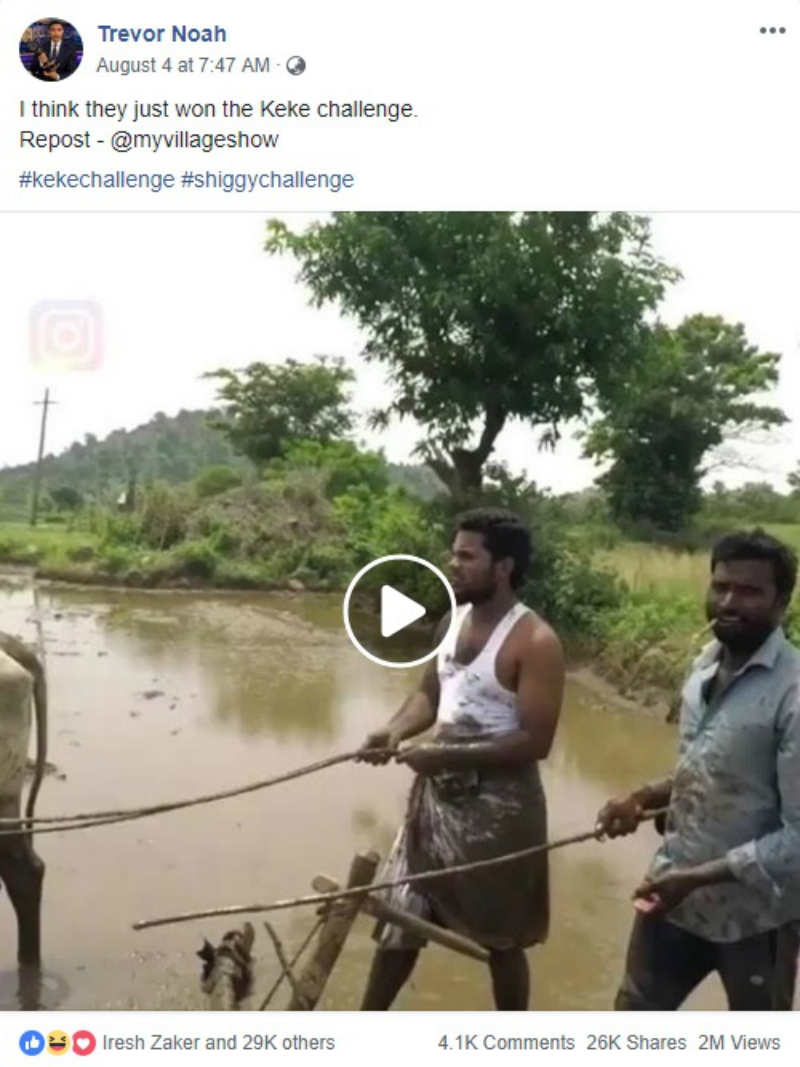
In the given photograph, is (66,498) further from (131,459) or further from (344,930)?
(344,930)

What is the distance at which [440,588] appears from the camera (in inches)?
106

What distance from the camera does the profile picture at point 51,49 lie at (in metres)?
2.30

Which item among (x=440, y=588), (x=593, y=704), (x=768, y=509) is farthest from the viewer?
(x=593, y=704)

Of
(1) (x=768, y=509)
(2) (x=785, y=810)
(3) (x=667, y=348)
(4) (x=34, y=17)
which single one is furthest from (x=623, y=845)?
(4) (x=34, y=17)

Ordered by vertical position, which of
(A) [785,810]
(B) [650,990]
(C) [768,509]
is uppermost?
(C) [768,509]

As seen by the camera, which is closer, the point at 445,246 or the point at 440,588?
the point at 440,588

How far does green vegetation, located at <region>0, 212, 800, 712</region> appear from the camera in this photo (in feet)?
9.45

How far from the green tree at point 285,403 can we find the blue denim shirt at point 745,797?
1379 millimetres

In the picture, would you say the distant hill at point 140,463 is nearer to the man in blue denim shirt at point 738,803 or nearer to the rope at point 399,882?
the rope at point 399,882

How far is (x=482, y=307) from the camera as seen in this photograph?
3549 mm
